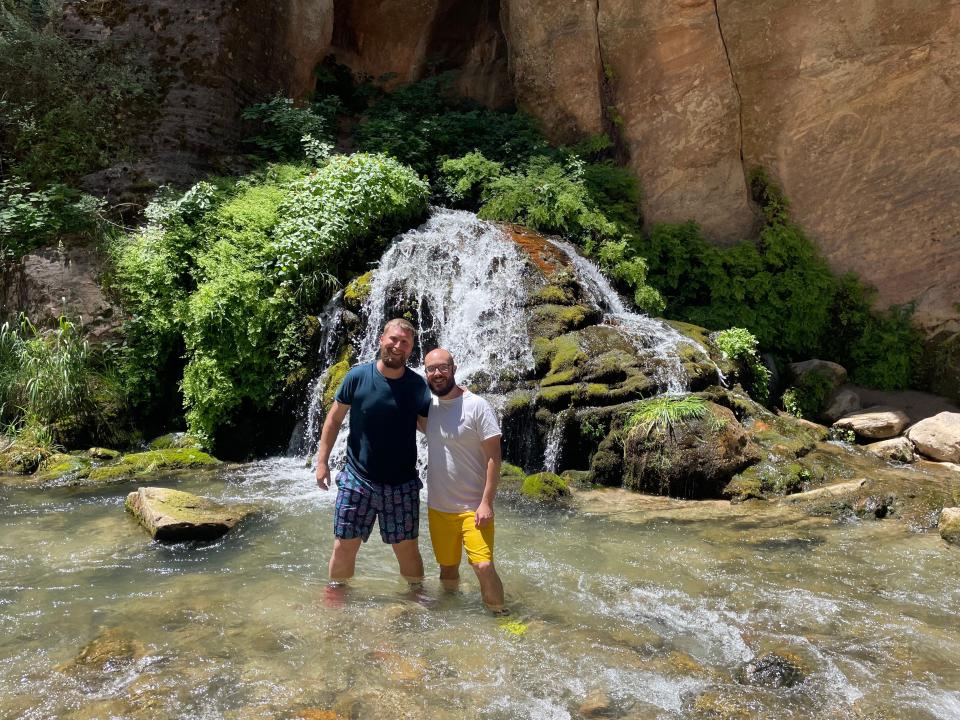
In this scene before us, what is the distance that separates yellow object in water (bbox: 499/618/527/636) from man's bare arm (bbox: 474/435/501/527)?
0.62m

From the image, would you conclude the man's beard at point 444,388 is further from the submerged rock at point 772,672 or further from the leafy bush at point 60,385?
the leafy bush at point 60,385

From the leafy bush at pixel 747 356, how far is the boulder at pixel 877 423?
1115 millimetres

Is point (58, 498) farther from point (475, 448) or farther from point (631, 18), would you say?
point (631, 18)

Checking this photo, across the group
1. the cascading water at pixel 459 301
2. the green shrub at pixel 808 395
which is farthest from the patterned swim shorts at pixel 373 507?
the green shrub at pixel 808 395

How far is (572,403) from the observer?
870cm

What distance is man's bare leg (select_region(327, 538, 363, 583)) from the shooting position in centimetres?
459

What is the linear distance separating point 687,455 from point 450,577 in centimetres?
389

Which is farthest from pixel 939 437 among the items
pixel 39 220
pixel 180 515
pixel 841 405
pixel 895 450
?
pixel 39 220

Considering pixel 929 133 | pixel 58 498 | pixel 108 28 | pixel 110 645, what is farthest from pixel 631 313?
pixel 108 28

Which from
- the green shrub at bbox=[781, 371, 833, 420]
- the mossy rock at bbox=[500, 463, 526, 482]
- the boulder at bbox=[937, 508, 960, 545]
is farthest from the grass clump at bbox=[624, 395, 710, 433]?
the green shrub at bbox=[781, 371, 833, 420]

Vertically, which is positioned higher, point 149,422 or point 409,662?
point 149,422

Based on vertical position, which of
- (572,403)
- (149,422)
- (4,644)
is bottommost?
(4,644)

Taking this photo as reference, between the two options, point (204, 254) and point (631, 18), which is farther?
point (631, 18)

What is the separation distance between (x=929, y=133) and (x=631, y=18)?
5644 millimetres
